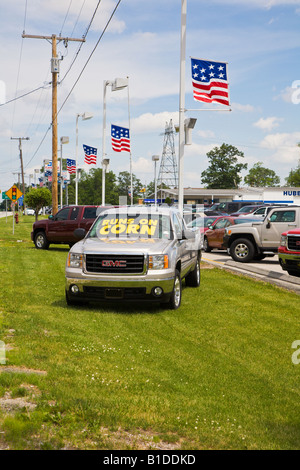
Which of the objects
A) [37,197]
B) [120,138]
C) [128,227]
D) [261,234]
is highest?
[120,138]

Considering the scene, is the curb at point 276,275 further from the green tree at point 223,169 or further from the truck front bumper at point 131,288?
the green tree at point 223,169

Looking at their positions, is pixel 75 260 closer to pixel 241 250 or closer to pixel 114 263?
pixel 114 263

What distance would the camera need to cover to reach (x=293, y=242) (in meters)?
14.0

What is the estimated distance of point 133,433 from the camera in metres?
4.42

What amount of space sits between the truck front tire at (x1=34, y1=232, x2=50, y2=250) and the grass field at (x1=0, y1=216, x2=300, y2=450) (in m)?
13.5

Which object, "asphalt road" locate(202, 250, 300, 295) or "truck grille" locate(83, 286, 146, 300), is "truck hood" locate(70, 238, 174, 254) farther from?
"asphalt road" locate(202, 250, 300, 295)

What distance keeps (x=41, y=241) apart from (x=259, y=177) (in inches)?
5722

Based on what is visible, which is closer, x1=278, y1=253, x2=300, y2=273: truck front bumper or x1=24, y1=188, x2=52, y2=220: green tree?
x1=278, y1=253, x2=300, y2=273: truck front bumper

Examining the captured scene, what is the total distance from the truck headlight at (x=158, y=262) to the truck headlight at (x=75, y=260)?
124 centimetres

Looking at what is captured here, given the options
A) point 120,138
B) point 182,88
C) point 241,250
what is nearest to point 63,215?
point 182,88

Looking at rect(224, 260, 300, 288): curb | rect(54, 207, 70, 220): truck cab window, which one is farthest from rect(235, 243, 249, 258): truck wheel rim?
rect(54, 207, 70, 220): truck cab window

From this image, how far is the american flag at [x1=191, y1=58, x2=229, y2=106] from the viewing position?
18125 millimetres

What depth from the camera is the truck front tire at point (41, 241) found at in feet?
78.9
